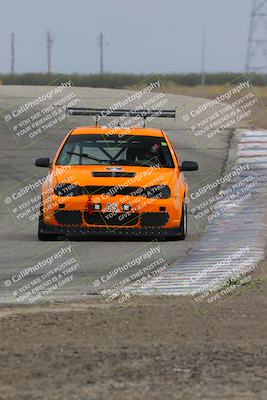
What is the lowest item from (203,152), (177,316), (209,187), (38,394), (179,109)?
(179,109)

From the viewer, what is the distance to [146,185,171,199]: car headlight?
15852 mm

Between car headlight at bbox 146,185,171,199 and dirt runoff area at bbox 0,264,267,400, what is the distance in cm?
560

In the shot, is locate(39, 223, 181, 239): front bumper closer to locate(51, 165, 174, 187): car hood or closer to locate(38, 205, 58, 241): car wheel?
locate(38, 205, 58, 241): car wheel

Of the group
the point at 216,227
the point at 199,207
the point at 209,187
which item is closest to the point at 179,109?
the point at 209,187

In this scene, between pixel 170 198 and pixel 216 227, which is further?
pixel 216 227

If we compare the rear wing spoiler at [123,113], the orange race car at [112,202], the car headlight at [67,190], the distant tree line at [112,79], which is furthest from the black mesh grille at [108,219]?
the distant tree line at [112,79]

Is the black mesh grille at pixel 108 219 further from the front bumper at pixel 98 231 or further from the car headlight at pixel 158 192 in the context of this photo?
the car headlight at pixel 158 192

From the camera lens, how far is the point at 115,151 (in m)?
17.0

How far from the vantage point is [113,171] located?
52.8 feet

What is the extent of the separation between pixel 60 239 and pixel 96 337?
774 centimetres

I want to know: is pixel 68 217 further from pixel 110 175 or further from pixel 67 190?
pixel 110 175

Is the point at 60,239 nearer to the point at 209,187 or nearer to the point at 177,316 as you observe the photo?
the point at 177,316

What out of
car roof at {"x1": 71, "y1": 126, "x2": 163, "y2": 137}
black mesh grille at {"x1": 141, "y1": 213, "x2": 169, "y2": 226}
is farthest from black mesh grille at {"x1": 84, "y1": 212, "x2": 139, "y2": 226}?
car roof at {"x1": 71, "y1": 126, "x2": 163, "y2": 137}

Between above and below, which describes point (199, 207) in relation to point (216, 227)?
below
